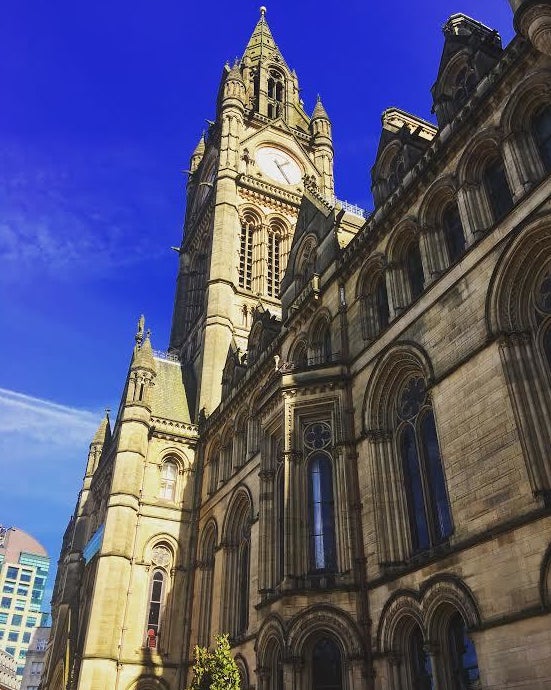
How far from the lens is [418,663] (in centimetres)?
1527

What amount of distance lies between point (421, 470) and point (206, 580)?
55.5ft

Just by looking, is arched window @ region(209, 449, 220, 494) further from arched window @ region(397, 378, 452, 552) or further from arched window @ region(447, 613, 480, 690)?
arched window @ region(447, 613, 480, 690)

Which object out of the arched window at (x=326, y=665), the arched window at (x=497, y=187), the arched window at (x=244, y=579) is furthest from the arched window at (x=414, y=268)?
the arched window at (x=244, y=579)

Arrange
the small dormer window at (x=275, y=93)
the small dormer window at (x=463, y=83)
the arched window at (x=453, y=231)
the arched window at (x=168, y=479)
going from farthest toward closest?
the small dormer window at (x=275, y=93), the arched window at (x=168, y=479), the small dormer window at (x=463, y=83), the arched window at (x=453, y=231)

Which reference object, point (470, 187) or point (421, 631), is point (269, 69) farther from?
point (421, 631)

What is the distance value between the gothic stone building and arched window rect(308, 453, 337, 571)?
7 cm

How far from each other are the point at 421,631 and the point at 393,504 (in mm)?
3206

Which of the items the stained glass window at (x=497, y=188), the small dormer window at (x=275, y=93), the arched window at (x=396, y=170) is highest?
the small dormer window at (x=275, y=93)

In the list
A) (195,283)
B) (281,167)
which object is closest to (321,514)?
(195,283)

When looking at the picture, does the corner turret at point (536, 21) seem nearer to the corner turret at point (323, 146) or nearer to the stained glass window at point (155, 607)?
the stained glass window at point (155, 607)

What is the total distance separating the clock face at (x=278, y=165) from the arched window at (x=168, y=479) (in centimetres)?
2465

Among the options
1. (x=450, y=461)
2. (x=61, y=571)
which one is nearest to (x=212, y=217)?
(x=61, y=571)

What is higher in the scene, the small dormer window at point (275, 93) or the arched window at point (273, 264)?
the small dormer window at point (275, 93)

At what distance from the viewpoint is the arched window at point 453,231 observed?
17750 mm
